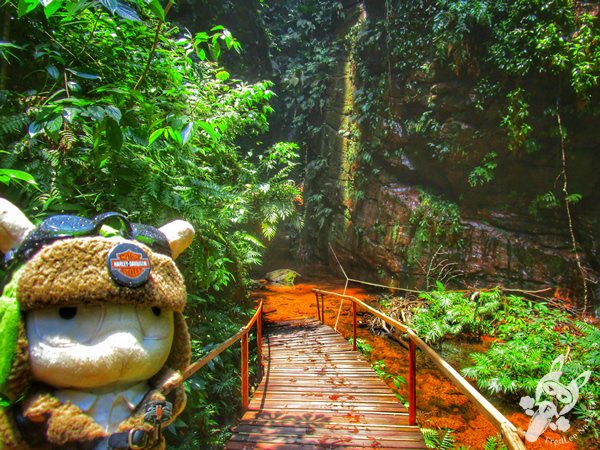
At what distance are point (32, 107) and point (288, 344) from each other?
16.8 ft

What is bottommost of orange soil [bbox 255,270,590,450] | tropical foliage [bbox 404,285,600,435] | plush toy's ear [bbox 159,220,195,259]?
orange soil [bbox 255,270,590,450]

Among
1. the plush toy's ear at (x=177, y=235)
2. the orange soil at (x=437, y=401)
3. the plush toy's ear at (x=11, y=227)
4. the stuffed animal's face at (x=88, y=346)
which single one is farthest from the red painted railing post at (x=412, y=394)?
the plush toy's ear at (x=11, y=227)

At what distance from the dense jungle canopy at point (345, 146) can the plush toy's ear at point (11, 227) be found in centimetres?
13

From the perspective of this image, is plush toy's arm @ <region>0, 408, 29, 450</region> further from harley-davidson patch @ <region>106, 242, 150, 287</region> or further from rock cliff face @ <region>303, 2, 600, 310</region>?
rock cliff face @ <region>303, 2, 600, 310</region>

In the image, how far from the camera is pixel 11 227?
1.18 m

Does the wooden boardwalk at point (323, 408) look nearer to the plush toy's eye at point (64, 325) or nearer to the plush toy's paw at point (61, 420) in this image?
the plush toy's paw at point (61, 420)

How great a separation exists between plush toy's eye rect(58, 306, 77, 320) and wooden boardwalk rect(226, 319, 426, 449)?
6.64 ft

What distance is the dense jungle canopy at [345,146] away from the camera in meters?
1.92

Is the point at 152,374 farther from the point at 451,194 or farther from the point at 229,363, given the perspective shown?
the point at 451,194

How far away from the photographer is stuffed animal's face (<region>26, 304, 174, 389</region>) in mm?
1092

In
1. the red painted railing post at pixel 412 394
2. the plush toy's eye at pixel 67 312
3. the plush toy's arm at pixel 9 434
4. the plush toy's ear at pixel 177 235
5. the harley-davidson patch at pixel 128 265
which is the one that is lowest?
the red painted railing post at pixel 412 394

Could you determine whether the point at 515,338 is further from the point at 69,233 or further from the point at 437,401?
the point at 69,233

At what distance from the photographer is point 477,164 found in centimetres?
934

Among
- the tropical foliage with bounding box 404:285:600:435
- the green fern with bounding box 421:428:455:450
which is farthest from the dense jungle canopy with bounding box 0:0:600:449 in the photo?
the green fern with bounding box 421:428:455:450
